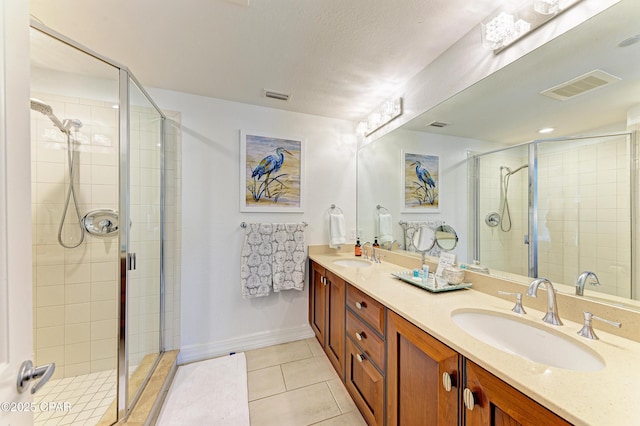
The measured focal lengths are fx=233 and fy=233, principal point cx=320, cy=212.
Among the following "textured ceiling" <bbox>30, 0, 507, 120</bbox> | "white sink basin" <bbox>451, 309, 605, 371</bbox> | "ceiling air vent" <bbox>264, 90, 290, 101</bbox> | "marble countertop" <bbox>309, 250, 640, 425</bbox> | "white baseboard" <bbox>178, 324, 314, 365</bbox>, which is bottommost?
"white baseboard" <bbox>178, 324, 314, 365</bbox>

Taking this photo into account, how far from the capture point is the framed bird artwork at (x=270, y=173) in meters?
2.22

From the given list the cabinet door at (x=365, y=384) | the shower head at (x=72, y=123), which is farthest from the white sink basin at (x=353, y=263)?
the shower head at (x=72, y=123)

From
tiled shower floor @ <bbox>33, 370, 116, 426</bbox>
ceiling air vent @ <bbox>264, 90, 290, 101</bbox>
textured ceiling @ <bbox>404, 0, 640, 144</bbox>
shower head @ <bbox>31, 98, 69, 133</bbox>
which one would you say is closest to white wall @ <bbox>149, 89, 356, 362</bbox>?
ceiling air vent @ <bbox>264, 90, 290, 101</bbox>

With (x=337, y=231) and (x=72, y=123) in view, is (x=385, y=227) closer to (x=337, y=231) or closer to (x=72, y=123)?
(x=337, y=231)

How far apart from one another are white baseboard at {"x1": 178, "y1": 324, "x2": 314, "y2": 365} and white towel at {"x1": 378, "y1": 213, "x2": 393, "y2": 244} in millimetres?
1217

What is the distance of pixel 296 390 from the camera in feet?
5.61

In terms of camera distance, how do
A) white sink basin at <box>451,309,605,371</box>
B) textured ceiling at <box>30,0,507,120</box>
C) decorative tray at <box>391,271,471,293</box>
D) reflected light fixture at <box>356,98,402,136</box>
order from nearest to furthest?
1. white sink basin at <box>451,309,605,371</box>
2. textured ceiling at <box>30,0,507,120</box>
3. decorative tray at <box>391,271,471,293</box>
4. reflected light fixture at <box>356,98,402,136</box>

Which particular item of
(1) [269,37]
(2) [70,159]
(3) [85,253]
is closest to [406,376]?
(1) [269,37]

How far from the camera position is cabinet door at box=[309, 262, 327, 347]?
2.04 metres

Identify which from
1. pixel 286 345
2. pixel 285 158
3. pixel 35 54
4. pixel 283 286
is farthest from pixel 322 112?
pixel 286 345

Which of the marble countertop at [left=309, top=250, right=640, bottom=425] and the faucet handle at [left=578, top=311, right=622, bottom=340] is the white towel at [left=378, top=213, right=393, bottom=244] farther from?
the faucet handle at [left=578, top=311, right=622, bottom=340]

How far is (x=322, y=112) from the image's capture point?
238cm

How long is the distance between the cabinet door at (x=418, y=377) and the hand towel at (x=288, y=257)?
123cm

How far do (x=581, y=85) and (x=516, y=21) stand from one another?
425 mm
